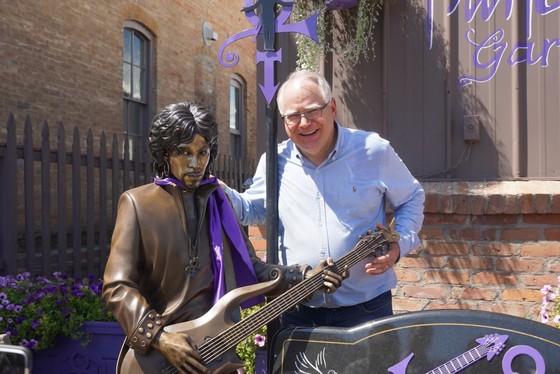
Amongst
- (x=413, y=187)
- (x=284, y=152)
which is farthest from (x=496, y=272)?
(x=284, y=152)

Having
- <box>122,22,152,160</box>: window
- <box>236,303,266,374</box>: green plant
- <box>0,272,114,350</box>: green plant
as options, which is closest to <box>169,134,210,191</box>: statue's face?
<box>236,303,266,374</box>: green plant

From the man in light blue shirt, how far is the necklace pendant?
523 mm

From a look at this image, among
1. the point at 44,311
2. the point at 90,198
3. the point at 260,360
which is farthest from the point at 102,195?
the point at 260,360

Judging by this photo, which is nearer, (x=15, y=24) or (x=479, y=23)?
(x=479, y=23)

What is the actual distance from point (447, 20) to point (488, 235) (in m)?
1.52

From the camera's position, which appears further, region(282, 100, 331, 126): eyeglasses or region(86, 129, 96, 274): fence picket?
region(86, 129, 96, 274): fence picket

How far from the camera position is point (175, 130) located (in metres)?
1.84

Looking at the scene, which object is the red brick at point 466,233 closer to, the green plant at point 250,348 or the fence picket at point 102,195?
the green plant at point 250,348

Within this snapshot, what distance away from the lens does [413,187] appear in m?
2.46

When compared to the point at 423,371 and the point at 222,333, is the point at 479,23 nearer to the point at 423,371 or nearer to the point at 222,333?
the point at 423,371

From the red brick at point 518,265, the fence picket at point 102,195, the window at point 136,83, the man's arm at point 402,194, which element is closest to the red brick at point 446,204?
the red brick at point 518,265

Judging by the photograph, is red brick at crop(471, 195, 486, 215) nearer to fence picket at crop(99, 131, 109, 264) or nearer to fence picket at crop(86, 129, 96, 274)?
fence picket at crop(86, 129, 96, 274)

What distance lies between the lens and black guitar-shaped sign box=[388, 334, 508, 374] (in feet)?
5.98

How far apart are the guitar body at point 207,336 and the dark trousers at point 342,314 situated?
1.75 ft
